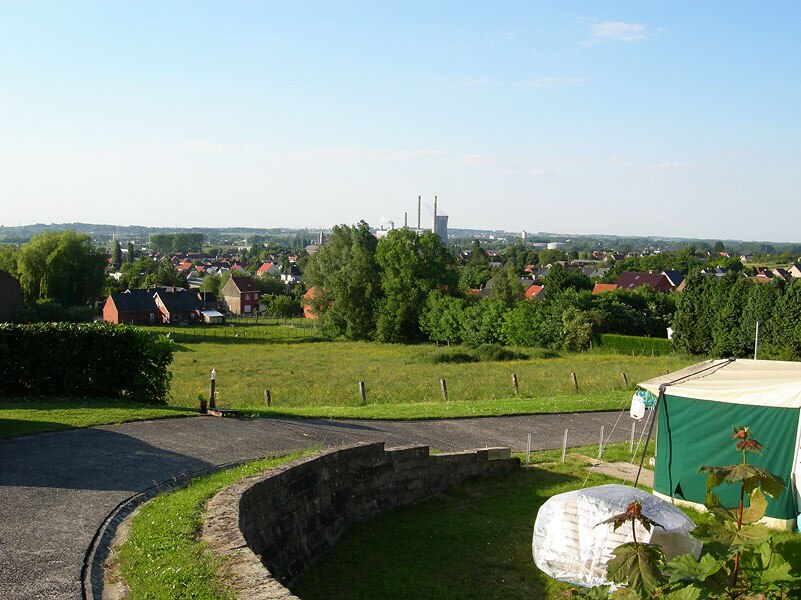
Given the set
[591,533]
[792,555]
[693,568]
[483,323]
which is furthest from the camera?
[483,323]

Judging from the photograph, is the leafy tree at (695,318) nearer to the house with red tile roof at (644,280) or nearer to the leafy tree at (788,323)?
the leafy tree at (788,323)

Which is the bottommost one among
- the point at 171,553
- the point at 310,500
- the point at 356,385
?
the point at 356,385

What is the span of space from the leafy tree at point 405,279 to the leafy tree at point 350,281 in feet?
3.26

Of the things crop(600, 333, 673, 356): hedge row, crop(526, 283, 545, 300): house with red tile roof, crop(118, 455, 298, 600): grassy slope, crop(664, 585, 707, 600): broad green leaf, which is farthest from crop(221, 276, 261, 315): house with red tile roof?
crop(664, 585, 707, 600): broad green leaf

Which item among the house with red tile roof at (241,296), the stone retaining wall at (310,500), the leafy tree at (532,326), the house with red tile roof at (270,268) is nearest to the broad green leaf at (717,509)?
the stone retaining wall at (310,500)

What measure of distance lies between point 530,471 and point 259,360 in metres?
29.7

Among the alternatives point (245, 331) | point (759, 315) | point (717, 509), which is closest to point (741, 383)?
point (717, 509)

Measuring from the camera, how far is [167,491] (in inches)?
379

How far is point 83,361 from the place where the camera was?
16734 millimetres

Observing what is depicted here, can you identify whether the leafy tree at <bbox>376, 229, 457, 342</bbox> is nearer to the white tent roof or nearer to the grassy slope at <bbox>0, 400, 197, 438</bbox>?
the grassy slope at <bbox>0, 400, 197, 438</bbox>

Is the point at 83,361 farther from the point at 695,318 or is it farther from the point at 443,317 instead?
→ the point at 443,317

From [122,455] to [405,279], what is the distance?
45644mm

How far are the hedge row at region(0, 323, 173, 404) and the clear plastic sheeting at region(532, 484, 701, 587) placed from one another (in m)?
10.8

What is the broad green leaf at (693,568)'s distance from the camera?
420cm
